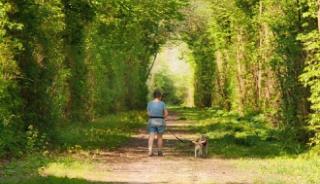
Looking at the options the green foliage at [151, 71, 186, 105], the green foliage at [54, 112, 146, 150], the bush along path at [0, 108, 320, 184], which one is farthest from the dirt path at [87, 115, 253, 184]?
the green foliage at [151, 71, 186, 105]

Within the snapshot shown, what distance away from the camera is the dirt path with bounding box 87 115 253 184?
1470 cm

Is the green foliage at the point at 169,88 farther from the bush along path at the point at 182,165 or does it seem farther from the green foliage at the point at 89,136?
the bush along path at the point at 182,165

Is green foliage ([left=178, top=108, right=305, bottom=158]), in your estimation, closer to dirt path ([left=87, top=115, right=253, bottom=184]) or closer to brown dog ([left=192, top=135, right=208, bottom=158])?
brown dog ([left=192, top=135, right=208, bottom=158])

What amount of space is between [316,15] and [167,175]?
25.6ft

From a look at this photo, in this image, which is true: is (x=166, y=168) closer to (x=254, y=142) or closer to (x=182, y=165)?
(x=182, y=165)

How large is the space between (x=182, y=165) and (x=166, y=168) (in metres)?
0.96

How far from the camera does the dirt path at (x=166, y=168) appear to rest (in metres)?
14.7

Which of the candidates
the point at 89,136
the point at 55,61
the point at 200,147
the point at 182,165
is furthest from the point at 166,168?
the point at 89,136

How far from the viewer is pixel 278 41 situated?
75.2 ft

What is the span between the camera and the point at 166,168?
17.1 meters

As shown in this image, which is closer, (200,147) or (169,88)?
(200,147)

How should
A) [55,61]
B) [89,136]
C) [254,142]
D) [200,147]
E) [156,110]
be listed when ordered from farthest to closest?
1. [89,136]
2. [254,142]
3. [55,61]
4. [156,110]
5. [200,147]

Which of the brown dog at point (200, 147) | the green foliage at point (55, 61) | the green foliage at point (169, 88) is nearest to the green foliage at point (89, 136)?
the green foliage at point (55, 61)

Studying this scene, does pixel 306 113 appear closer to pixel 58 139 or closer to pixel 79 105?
pixel 58 139
